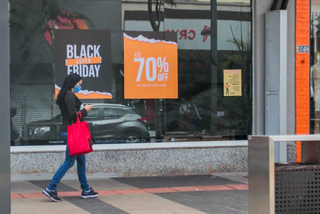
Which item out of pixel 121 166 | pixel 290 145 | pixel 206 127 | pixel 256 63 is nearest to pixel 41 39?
pixel 121 166

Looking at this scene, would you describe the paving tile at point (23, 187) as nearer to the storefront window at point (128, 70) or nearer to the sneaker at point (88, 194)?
the storefront window at point (128, 70)

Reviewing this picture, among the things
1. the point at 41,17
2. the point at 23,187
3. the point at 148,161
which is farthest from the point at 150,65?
the point at 23,187

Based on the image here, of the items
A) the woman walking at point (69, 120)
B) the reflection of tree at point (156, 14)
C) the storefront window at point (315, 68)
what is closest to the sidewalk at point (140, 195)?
the woman walking at point (69, 120)

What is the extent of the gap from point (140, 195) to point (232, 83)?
141 inches

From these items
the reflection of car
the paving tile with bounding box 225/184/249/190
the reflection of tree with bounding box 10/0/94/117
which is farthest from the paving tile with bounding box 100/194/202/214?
the reflection of tree with bounding box 10/0/94/117

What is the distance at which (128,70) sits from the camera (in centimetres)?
915

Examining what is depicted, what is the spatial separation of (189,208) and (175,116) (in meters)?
3.22

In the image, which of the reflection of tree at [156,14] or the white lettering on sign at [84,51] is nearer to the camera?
the white lettering on sign at [84,51]

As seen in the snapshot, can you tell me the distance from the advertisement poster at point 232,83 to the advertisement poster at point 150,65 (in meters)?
1.08

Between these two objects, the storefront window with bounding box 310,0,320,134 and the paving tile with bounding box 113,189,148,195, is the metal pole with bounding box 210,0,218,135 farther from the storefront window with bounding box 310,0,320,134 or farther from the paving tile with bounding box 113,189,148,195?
the paving tile with bounding box 113,189,148,195

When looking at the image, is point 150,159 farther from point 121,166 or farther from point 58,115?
point 58,115

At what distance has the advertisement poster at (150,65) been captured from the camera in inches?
360

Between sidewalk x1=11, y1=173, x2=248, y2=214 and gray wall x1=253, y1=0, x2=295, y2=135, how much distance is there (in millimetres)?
1393
